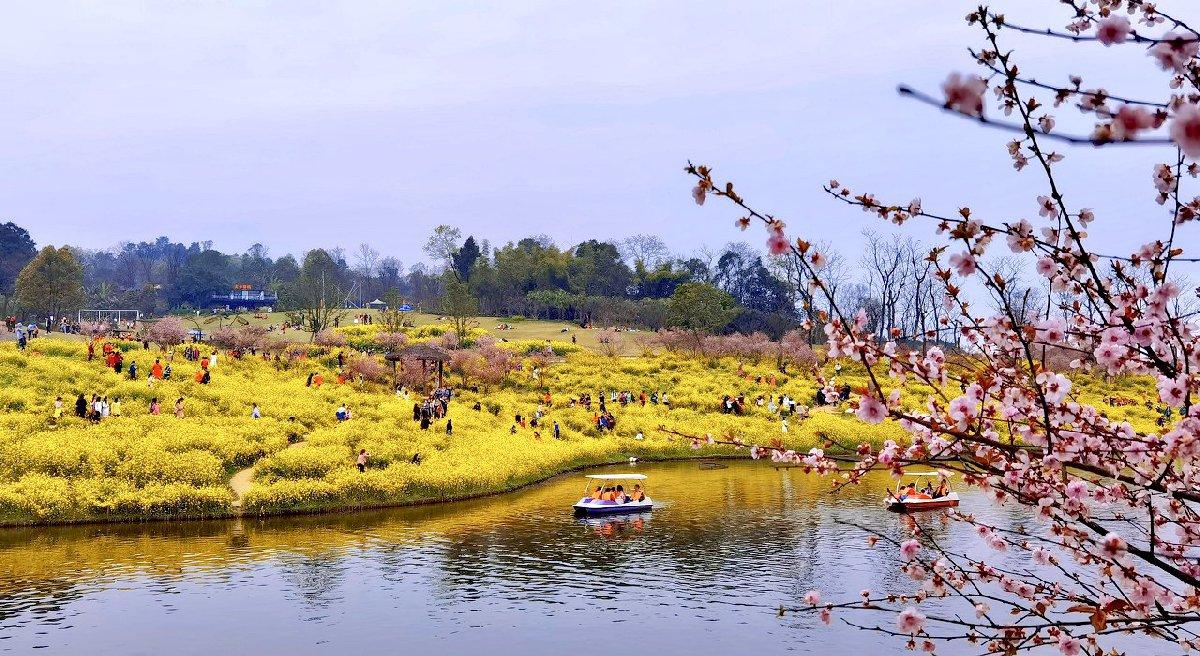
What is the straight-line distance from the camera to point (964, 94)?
3805 mm

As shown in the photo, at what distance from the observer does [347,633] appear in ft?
73.6

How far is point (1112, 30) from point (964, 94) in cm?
121

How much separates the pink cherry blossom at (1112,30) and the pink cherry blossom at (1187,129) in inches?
73.0

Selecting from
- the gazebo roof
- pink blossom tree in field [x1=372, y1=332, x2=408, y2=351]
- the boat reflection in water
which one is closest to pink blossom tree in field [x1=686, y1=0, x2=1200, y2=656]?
the boat reflection in water

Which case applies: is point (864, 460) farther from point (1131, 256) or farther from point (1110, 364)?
point (1131, 256)

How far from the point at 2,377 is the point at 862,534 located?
43.0 meters

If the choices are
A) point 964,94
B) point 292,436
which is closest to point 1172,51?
point 964,94

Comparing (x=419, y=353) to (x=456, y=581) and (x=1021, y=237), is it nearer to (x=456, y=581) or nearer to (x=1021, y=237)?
(x=456, y=581)

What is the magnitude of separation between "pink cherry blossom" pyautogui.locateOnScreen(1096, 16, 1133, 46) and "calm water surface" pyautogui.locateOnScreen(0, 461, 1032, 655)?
719 inches

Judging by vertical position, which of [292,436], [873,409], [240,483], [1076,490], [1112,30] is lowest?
[240,483]

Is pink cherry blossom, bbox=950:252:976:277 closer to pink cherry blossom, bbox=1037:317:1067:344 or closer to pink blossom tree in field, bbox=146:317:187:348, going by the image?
pink cherry blossom, bbox=1037:317:1067:344

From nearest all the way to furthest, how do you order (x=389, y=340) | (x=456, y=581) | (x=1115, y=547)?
(x=1115, y=547) → (x=456, y=581) → (x=389, y=340)

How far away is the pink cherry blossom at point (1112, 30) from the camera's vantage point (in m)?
4.44

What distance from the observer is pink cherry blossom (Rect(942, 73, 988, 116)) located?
374cm
